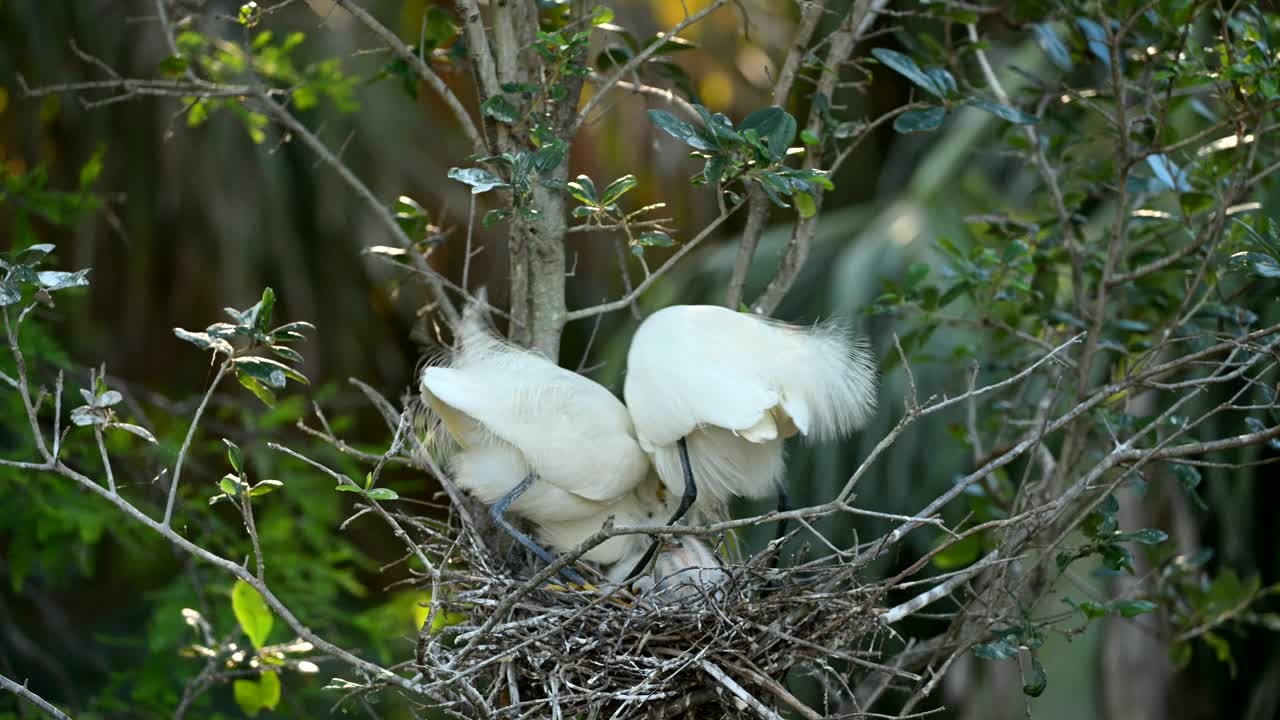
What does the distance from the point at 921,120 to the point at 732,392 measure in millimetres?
434

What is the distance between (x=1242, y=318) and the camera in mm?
1440

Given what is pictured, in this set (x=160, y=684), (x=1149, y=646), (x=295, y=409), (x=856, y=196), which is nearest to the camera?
(x=160, y=684)

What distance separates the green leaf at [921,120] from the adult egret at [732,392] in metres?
0.25

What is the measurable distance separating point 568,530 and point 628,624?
0.29 meters

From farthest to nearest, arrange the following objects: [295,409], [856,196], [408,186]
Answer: [856,196], [408,186], [295,409]

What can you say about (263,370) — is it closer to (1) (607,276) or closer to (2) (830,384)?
(2) (830,384)

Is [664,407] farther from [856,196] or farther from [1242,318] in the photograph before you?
[856,196]

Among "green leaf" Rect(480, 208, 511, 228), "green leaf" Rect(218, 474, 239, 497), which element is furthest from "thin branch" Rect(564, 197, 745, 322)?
"green leaf" Rect(218, 474, 239, 497)

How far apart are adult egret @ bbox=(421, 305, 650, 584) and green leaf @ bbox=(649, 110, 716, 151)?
347mm

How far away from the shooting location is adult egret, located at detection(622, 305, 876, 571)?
122cm

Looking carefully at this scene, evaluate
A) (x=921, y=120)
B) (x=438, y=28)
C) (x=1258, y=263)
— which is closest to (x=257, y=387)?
(x=438, y=28)

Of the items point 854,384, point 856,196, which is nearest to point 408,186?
point 856,196

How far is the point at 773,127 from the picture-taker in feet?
3.80

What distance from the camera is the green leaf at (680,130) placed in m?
1.10
